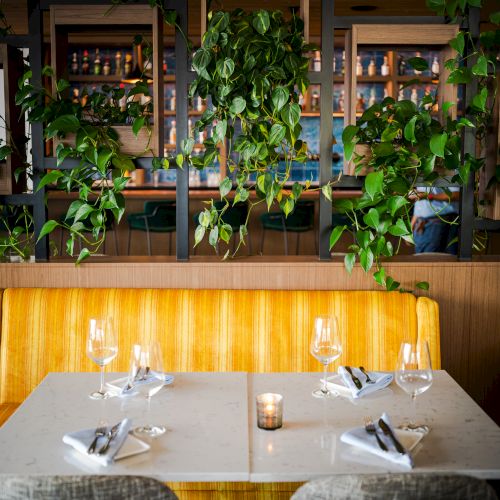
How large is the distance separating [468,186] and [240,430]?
180 cm

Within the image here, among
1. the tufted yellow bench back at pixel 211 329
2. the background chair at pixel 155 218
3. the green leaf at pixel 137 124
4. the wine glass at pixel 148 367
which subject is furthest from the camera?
the background chair at pixel 155 218

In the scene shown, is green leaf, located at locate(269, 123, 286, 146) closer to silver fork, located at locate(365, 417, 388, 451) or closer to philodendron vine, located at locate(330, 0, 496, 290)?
philodendron vine, located at locate(330, 0, 496, 290)

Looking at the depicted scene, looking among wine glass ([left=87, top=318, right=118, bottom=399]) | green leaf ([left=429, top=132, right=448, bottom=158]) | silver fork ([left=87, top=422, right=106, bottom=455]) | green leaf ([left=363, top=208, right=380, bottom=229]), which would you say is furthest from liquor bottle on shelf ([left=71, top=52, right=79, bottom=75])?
silver fork ([left=87, top=422, right=106, bottom=455])

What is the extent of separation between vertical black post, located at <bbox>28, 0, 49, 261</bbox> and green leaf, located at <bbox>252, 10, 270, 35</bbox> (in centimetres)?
98

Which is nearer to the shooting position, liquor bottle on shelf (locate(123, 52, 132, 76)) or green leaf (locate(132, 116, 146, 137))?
green leaf (locate(132, 116, 146, 137))

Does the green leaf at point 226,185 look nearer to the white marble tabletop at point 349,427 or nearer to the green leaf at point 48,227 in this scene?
the green leaf at point 48,227

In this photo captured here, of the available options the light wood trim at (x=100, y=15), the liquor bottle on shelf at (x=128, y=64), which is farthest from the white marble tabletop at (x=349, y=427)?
the liquor bottle on shelf at (x=128, y=64)

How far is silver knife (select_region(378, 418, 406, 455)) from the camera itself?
5.39 ft

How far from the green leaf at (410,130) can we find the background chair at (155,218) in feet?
12.9

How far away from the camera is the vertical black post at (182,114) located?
9.99ft

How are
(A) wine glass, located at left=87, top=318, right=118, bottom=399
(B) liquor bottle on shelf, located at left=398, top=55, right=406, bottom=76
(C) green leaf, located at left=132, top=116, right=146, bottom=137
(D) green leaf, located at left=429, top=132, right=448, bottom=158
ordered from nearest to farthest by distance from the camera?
(A) wine glass, located at left=87, top=318, right=118, bottom=399
(D) green leaf, located at left=429, top=132, right=448, bottom=158
(C) green leaf, located at left=132, top=116, right=146, bottom=137
(B) liquor bottle on shelf, located at left=398, top=55, right=406, bottom=76

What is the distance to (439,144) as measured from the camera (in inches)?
110

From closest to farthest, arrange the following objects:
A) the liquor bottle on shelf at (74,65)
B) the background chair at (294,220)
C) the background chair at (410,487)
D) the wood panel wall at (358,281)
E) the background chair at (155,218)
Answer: the background chair at (410,487) < the wood panel wall at (358,281) < the background chair at (294,220) < the background chair at (155,218) < the liquor bottle on shelf at (74,65)

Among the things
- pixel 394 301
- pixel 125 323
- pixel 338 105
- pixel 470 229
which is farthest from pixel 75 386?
pixel 338 105
